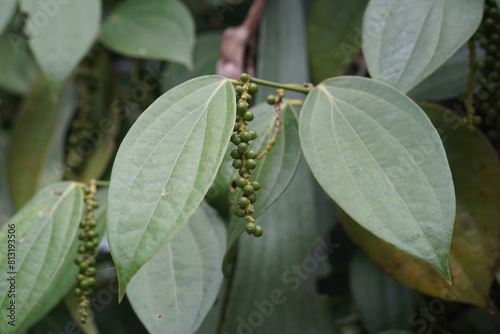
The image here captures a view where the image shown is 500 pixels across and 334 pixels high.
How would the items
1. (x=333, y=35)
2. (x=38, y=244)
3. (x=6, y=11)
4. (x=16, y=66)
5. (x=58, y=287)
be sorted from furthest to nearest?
(x=16, y=66) → (x=333, y=35) → (x=6, y=11) → (x=58, y=287) → (x=38, y=244)

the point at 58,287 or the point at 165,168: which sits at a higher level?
the point at 165,168

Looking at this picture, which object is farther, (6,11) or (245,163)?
(6,11)

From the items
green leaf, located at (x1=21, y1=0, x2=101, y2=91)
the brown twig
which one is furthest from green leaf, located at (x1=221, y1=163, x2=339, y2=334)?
green leaf, located at (x1=21, y1=0, x2=101, y2=91)

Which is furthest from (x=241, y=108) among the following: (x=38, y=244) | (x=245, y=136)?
(x=38, y=244)

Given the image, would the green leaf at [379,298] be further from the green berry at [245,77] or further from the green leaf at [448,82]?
the green berry at [245,77]

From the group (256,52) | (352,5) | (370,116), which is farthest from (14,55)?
(370,116)

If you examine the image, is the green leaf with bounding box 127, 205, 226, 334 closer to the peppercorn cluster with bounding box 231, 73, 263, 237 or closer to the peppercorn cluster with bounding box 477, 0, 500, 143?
the peppercorn cluster with bounding box 231, 73, 263, 237

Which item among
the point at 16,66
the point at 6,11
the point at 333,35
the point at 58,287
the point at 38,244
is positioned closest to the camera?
the point at 38,244

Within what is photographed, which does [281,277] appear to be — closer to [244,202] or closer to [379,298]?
[379,298]
